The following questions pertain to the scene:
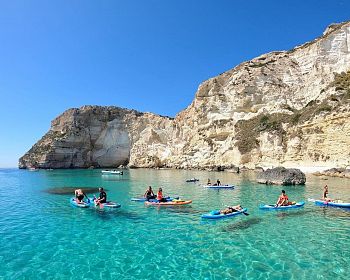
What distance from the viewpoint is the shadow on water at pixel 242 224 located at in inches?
674

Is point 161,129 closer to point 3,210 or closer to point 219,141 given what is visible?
point 219,141

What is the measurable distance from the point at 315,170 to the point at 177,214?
138 ft

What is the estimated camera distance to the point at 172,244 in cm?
1434

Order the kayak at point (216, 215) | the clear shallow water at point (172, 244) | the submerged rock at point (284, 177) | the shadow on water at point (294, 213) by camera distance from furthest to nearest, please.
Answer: the submerged rock at point (284, 177), the shadow on water at point (294, 213), the kayak at point (216, 215), the clear shallow water at point (172, 244)

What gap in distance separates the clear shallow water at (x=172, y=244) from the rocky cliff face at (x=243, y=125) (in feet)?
134

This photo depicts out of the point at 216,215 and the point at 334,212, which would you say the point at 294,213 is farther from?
the point at 216,215

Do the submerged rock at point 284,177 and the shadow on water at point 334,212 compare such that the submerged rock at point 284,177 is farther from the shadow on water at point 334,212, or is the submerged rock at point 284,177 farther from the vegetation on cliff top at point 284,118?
the vegetation on cliff top at point 284,118

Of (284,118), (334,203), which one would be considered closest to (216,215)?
(334,203)

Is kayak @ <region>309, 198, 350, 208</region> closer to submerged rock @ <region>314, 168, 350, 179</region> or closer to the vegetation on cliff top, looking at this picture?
submerged rock @ <region>314, 168, 350, 179</region>

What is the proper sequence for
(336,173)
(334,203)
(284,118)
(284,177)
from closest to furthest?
(334,203) → (284,177) → (336,173) → (284,118)

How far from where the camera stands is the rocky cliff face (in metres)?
60.9

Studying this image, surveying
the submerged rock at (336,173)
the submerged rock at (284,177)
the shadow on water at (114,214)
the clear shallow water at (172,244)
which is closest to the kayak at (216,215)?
the clear shallow water at (172,244)

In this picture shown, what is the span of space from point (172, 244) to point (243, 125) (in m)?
67.3

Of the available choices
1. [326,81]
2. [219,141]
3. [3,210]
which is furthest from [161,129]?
[3,210]
